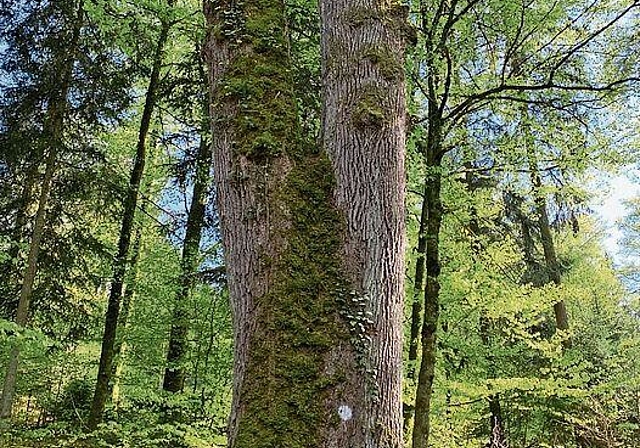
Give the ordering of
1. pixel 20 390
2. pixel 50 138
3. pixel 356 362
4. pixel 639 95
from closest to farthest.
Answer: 1. pixel 356 362
2. pixel 639 95
3. pixel 50 138
4. pixel 20 390

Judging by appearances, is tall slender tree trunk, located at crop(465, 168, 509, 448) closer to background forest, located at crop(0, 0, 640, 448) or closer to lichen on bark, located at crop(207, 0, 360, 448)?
background forest, located at crop(0, 0, 640, 448)

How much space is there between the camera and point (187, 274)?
7.21 metres

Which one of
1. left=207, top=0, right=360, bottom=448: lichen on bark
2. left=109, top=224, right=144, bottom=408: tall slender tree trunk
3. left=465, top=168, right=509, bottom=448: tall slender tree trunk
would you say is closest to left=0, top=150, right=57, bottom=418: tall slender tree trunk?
left=109, top=224, right=144, bottom=408: tall slender tree trunk

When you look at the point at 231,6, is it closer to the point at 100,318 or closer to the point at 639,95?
the point at 639,95

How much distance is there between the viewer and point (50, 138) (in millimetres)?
6707

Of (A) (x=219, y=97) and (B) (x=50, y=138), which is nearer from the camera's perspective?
(A) (x=219, y=97)

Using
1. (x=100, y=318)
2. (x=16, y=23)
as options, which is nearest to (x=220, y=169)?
(x=16, y=23)

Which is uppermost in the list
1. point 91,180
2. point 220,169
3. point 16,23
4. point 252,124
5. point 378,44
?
point 16,23

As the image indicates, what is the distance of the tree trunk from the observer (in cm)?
180

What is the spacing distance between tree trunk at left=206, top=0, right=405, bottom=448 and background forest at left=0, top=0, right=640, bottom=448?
5.65ft

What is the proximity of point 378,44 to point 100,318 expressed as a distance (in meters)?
7.22

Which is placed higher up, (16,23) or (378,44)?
(16,23)

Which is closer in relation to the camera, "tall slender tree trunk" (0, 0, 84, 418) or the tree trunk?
the tree trunk

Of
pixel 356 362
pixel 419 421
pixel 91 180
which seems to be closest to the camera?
pixel 356 362
